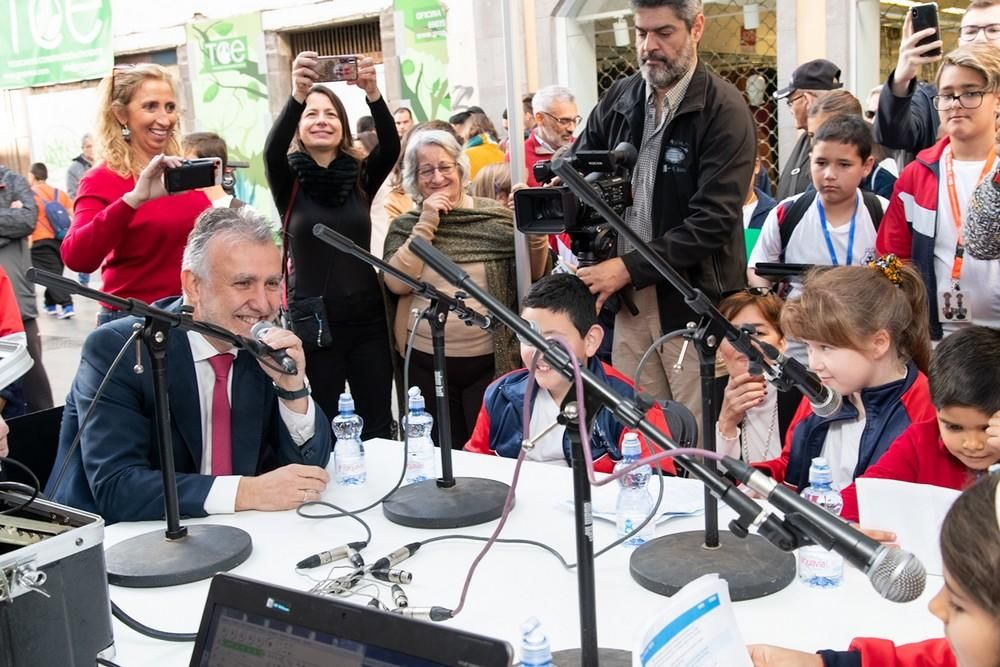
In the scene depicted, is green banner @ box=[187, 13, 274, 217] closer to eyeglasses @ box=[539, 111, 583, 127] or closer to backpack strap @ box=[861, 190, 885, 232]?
eyeglasses @ box=[539, 111, 583, 127]

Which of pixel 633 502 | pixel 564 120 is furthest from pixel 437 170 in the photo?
pixel 633 502

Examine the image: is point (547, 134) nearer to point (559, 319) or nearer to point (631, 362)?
point (631, 362)

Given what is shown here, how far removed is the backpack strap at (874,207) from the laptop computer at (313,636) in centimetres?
259

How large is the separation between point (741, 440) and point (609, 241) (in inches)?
26.9

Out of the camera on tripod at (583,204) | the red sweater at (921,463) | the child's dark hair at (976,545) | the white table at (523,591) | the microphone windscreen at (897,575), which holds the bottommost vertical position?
the white table at (523,591)

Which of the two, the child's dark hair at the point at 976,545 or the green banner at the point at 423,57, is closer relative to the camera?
the child's dark hair at the point at 976,545

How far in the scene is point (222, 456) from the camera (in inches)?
90.4

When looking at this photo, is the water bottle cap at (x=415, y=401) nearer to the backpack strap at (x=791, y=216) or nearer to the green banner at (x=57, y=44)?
the backpack strap at (x=791, y=216)

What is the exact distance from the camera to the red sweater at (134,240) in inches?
120

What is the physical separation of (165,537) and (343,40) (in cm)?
968

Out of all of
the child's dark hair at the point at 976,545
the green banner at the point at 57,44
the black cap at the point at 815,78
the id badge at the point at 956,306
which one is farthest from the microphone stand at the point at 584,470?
the green banner at the point at 57,44

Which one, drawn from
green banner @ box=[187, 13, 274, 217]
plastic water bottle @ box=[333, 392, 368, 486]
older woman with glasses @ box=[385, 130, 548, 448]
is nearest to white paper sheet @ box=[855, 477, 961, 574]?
plastic water bottle @ box=[333, 392, 368, 486]

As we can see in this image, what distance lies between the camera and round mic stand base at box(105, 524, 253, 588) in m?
1.77

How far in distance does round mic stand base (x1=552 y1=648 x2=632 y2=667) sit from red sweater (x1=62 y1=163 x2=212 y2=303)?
6.96ft
